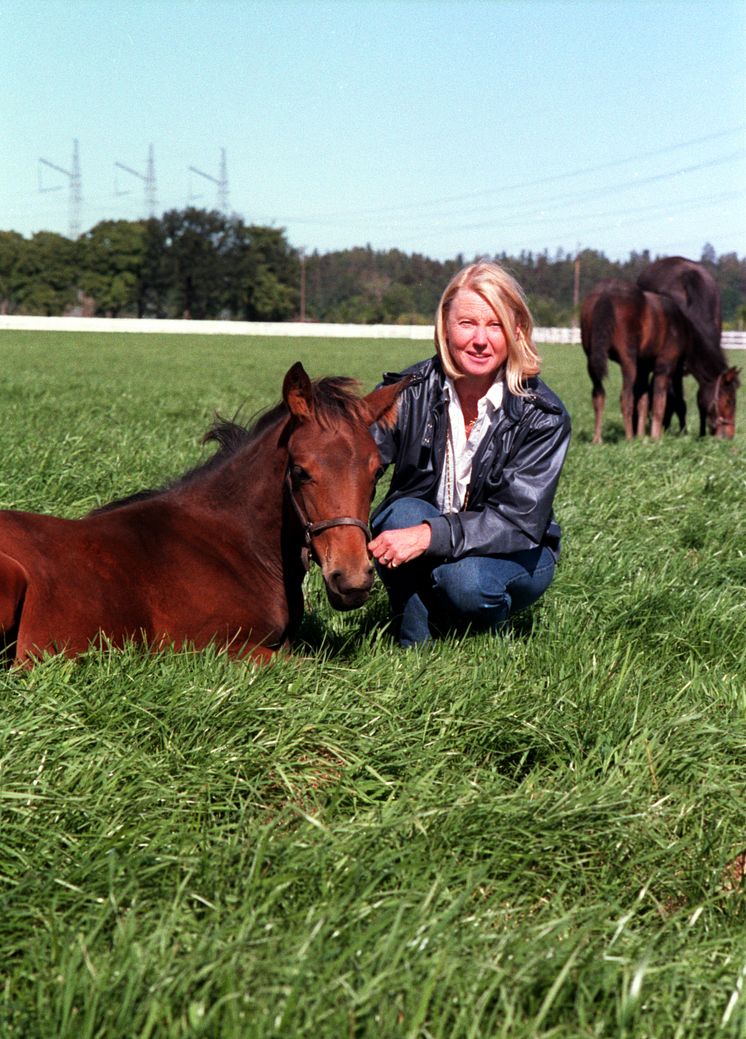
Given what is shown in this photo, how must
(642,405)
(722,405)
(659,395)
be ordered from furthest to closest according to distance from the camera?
(722,405), (642,405), (659,395)

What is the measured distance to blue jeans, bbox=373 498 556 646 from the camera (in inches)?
169

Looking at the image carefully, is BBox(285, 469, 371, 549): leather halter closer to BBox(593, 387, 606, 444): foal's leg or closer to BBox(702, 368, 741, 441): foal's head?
BBox(593, 387, 606, 444): foal's leg

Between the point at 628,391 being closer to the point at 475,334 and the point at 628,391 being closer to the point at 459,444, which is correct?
the point at 459,444

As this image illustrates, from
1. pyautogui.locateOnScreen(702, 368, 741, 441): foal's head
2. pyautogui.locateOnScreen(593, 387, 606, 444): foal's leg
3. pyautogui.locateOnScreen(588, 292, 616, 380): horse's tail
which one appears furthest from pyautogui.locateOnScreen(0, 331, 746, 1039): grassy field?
pyautogui.locateOnScreen(702, 368, 741, 441): foal's head

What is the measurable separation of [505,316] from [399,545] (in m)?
1.04

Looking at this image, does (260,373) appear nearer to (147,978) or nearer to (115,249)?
(147,978)

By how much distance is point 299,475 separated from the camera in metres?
3.77

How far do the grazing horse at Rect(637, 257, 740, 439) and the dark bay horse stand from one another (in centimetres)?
1199

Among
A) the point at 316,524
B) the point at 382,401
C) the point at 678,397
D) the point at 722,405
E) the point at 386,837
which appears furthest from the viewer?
the point at 678,397

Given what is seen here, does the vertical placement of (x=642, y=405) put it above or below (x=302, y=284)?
below

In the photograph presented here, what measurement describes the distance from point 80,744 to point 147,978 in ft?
3.63

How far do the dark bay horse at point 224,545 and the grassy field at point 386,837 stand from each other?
223mm

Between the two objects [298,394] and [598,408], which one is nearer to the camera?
[298,394]

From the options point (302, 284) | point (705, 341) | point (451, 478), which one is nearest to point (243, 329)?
point (302, 284)
